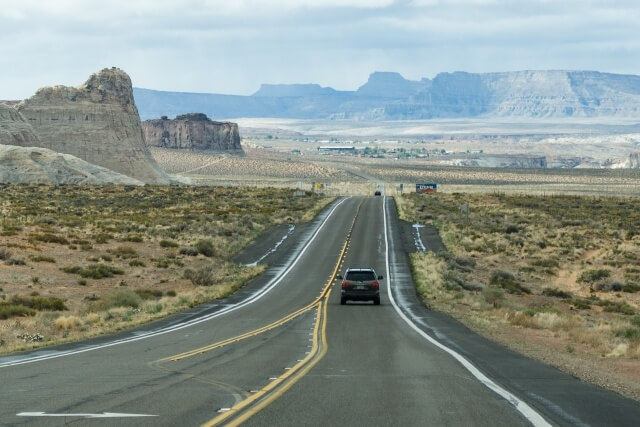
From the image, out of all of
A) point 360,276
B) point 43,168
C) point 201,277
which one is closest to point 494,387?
point 360,276

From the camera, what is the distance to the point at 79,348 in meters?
21.7

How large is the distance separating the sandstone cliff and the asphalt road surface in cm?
10163

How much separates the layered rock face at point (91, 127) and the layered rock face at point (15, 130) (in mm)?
5313

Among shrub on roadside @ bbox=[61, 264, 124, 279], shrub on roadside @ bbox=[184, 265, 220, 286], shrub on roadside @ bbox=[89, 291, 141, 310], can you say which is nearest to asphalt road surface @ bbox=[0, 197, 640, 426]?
shrub on roadside @ bbox=[89, 291, 141, 310]

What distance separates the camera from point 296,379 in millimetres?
15586

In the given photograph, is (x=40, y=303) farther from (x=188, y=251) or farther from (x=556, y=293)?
(x=556, y=293)

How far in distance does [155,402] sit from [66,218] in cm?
6393

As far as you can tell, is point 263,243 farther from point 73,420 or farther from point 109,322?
point 73,420

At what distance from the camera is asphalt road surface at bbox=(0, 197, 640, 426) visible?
39.2 feet

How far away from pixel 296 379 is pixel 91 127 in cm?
14070

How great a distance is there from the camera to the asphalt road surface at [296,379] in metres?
12.0

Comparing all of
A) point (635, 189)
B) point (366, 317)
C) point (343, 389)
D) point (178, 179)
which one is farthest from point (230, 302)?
point (635, 189)

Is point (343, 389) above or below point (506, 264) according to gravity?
above

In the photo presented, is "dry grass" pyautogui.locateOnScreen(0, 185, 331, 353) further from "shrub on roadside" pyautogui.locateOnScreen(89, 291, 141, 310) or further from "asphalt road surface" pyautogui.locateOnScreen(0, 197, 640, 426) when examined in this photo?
"asphalt road surface" pyautogui.locateOnScreen(0, 197, 640, 426)
